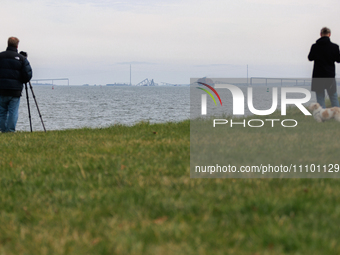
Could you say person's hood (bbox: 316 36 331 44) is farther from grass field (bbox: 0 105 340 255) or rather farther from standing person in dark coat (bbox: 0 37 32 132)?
standing person in dark coat (bbox: 0 37 32 132)

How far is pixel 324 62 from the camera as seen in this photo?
1143cm

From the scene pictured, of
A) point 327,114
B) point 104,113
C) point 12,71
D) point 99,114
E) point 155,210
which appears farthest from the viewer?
point 104,113

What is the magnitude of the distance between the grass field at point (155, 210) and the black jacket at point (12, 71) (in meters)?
6.05

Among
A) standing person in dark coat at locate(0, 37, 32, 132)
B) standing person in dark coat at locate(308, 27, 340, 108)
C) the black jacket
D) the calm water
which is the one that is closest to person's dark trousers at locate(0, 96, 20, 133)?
standing person in dark coat at locate(0, 37, 32, 132)

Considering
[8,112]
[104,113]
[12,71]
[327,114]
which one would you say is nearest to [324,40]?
[327,114]

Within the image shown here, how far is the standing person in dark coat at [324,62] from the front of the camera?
11.3 m

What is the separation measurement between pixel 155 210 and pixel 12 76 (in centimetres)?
954

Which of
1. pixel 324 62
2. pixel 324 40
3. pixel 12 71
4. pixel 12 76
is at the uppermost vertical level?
pixel 324 40

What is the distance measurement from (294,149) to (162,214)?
3.79m

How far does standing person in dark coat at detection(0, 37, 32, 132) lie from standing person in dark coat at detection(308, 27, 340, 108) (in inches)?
373

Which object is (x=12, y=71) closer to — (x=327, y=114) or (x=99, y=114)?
(x=327, y=114)

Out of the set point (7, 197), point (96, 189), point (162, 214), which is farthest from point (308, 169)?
point (7, 197)

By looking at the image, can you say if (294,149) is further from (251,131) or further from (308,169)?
(251,131)

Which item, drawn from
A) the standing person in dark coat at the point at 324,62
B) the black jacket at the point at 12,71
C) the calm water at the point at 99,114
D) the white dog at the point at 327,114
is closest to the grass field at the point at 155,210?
the white dog at the point at 327,114
